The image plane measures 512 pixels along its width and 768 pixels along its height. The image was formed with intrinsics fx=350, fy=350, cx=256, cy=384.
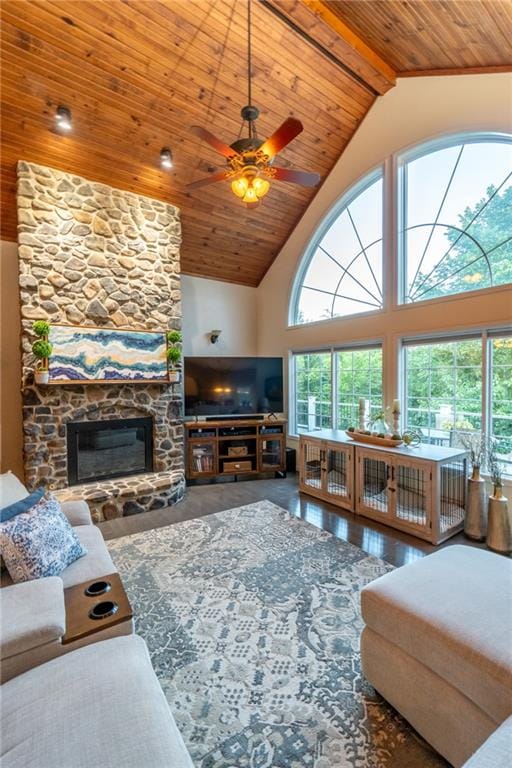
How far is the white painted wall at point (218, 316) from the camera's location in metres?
6.05

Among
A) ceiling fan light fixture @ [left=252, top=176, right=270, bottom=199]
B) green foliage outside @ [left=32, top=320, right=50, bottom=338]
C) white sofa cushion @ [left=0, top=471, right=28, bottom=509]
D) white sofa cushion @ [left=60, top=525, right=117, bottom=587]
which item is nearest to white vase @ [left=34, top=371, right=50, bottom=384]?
green foliage outside @ [left=32, top=320, right=50, bottom=338]

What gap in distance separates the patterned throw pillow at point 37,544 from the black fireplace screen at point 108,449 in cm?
232

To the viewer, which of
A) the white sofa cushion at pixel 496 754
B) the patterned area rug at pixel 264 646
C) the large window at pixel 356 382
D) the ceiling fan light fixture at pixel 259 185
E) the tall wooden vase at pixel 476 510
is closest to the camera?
the white sofa cushion at pixel 496 754

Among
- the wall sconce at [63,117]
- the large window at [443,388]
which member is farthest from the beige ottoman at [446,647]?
the wall sconce at [63,117]

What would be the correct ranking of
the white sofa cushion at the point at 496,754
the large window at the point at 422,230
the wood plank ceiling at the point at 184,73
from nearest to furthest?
1. the white sofa cushion at the point at 496,754
2. the wood plank ceiling at the point at 184,73
3. the large window at the point at 422,230

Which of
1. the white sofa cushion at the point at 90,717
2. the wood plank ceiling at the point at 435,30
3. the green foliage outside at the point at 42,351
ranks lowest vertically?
the white sofa cushion at the point at 90,717

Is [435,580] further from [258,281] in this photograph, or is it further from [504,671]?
[258,281]

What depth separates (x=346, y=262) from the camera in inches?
199

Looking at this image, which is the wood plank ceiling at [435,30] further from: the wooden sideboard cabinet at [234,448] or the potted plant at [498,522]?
the wooden sideboard cabinet at [234,448]

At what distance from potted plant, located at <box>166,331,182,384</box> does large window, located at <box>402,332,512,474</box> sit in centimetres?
292

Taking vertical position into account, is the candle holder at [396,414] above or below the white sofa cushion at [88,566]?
above

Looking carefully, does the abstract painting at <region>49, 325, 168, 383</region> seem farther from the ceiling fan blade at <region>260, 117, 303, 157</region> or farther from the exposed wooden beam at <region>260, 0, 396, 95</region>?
the exposed wooden beam at <region>260, 0, 396, 95</region>

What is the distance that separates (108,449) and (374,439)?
10.9 feet

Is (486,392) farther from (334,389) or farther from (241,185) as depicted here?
(241,185)
